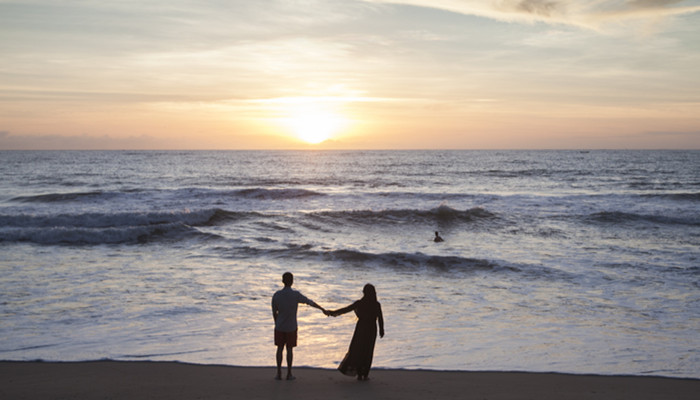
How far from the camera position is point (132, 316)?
1010 centimetres

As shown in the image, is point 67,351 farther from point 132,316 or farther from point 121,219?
point 121,219

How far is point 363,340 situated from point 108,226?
21588mm

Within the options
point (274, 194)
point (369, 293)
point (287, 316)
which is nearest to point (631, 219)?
point (274, 194)

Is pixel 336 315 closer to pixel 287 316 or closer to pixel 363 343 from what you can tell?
pixel 363 343

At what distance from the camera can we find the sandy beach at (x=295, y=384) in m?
6.38

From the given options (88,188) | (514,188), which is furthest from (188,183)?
(514,188)

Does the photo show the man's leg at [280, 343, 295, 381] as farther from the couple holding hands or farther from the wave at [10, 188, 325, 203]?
the wave at [10, 188, 325, 203]

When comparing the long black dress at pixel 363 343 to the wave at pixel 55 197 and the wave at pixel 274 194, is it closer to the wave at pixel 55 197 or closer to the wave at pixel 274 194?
the wave at pixel 274 194

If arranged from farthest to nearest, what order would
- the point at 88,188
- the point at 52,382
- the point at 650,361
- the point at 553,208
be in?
the point at 88,188 < the point at 553,208 < the point at 650,361 < the point at 52,382

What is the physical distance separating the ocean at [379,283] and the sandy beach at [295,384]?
0.41 m

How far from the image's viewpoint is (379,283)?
44.9 ft

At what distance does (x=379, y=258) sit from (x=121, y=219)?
1493cm

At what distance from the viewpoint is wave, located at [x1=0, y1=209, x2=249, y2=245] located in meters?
20.2

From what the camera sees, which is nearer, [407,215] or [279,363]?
[279,363]
